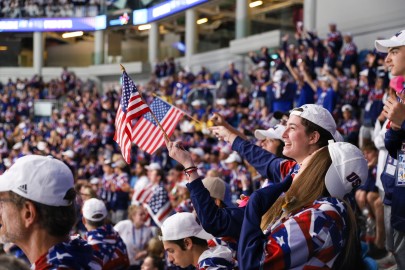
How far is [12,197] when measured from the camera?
96.0 inches

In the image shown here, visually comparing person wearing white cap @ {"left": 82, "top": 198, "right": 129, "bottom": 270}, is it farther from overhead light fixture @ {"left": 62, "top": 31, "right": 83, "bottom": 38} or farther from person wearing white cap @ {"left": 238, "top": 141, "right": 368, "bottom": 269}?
overhead light fixture @ {"left": 62, "top": 31, "right": 83, "bottom": 38}

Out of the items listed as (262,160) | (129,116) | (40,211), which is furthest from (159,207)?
(40,211)

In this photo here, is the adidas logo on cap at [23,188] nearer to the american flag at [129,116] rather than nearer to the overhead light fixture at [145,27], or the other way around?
the american flag at [129,116]

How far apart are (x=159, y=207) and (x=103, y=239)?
12.0 feet

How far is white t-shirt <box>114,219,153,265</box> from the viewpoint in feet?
27.3

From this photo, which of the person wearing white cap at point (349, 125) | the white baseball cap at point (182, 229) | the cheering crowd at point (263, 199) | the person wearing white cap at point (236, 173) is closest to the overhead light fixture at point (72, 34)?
the cheering crowd at point (263, 199)

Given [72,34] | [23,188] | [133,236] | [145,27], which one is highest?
[72,34]

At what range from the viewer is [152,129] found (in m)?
6.12

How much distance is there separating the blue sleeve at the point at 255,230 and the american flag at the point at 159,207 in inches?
253

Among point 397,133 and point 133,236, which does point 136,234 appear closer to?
point 133,236

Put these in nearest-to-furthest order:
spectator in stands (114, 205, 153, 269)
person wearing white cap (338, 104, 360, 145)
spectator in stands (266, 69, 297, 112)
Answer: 1. spectator in stands (114, 205, 153, 269)
2. person wearing white cap (338, 104, 360, 145)
3. spectator in stands (266, 69, 297, 112)

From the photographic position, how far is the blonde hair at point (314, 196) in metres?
2.85

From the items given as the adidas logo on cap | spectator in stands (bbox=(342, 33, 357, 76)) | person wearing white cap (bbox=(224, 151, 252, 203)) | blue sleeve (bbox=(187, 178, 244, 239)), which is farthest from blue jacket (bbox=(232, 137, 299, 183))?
spectator in stands (bbox=(342, 33, 357, 76))

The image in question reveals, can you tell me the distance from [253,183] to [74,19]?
93.9 feet
